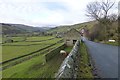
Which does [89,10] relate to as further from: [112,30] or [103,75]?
[103,75]

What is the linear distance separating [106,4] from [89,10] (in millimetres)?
5901

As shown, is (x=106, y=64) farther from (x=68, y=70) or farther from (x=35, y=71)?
(x=35, y=71)

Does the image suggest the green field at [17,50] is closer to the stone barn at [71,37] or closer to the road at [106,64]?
the stone barn at [71,37]

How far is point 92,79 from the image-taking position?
8.40 meters

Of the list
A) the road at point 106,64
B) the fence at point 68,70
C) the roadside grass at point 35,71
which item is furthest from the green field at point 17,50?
the fence at point 68,70

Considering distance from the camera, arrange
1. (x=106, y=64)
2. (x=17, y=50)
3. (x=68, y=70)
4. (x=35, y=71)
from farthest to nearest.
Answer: (x=17, y=50) < (x=35, y=71) < (x=106, y=64) < (x=68, y=70)

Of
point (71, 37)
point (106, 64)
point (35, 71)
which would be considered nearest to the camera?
point (106, 64)

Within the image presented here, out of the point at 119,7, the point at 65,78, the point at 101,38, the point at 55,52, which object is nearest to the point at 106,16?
the point at 101,38

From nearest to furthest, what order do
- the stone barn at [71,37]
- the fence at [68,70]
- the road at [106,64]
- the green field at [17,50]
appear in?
the fence at [68,70] < the road at [106,64] < the green field at [17,50] < the stone barn at [71,37]

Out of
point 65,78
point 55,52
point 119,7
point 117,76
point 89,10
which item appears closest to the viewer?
point 65,78

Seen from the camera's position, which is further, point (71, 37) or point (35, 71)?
point (71, 37)

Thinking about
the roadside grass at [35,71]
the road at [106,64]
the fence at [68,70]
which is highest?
the fence at [68,70]

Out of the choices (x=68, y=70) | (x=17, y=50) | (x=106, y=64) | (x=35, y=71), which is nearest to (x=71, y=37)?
(x=17, y=50)

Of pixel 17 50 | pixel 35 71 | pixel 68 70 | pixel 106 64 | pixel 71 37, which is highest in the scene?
pixel 71 37
